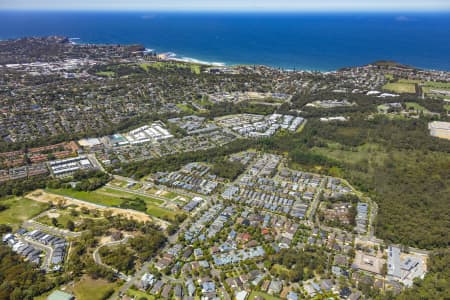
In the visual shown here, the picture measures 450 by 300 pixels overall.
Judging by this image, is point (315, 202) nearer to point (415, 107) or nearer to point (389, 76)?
point (415, 107)

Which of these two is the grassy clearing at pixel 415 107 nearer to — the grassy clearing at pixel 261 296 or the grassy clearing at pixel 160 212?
the grassy clearing at pixel 160 212

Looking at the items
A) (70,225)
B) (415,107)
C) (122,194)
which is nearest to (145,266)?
(70,225)

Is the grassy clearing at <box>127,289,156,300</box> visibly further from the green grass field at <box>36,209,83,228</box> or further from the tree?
the green grass field at <box>36,209,83,228</box>

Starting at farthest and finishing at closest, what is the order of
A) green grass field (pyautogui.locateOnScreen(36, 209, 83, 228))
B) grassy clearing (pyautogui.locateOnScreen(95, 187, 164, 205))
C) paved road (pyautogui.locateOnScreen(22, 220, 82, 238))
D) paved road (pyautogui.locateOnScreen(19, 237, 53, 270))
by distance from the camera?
grassy clearing (pyautogui.locateOnScreen(95, 187, 164, 205)), green grass field (pyautogui.locateOnScreen(36, 209, 83, 228)), paved road (pyautogui.locateOnScreen(22, 220, 82, 238)), paved road (pyautogui.locateOnScreen(19, 237, 53, 270))

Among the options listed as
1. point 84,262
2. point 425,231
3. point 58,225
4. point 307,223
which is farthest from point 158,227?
point 425,231


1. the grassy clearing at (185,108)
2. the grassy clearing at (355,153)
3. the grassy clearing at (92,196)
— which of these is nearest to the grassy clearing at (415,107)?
the grassy clearing at (355,153)

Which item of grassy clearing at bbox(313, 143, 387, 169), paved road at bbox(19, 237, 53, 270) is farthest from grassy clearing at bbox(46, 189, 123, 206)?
grassy clearing at bbox(313, 143, 387, 169)
